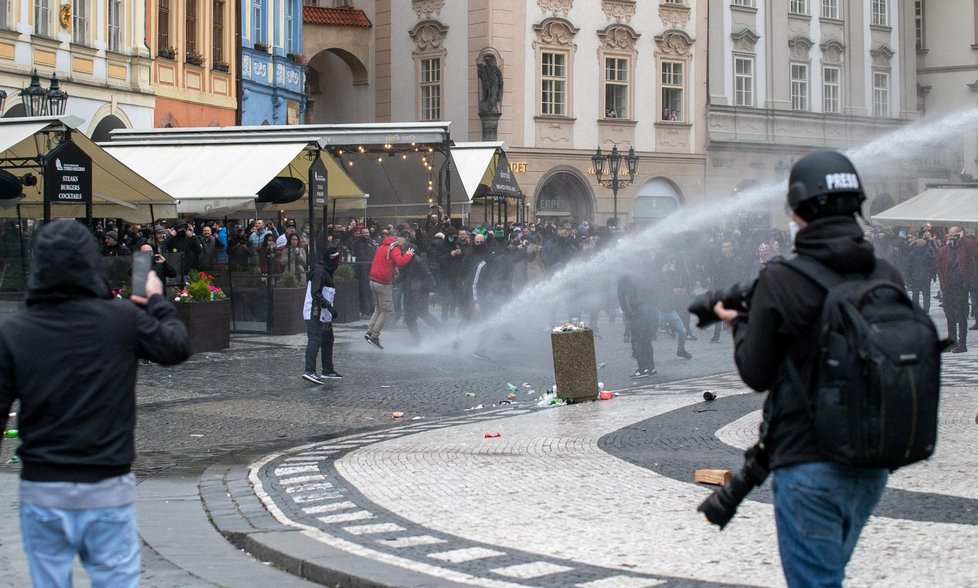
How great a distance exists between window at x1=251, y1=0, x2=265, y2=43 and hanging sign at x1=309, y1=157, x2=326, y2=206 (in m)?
16.2

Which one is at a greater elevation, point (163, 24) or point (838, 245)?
point (163, 24)

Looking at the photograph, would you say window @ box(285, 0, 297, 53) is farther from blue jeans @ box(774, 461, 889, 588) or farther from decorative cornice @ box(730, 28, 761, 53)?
blue jeans @ box(774, 461, 889, 588)

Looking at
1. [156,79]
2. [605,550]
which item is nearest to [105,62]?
[156,79]

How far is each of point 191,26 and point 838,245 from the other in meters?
33.0

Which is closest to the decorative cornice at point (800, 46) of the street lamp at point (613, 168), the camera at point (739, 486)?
the street lamp at point (613, 168)

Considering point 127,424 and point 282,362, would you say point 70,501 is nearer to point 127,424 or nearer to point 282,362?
point 127,424

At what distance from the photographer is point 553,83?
46.6m

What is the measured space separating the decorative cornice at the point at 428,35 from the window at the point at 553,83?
3370 mm

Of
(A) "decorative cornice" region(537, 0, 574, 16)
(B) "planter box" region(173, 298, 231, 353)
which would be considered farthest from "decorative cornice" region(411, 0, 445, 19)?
(B) "planter box" region(173, 298, 231, 353)

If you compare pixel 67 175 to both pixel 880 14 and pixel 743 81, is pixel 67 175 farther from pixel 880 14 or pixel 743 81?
pixel 880 14

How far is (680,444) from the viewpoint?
1102 centimetres

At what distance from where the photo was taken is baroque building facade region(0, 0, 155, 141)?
28.0m

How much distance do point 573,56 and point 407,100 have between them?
570 centimetres

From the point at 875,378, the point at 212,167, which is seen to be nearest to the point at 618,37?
the point at 212,167
